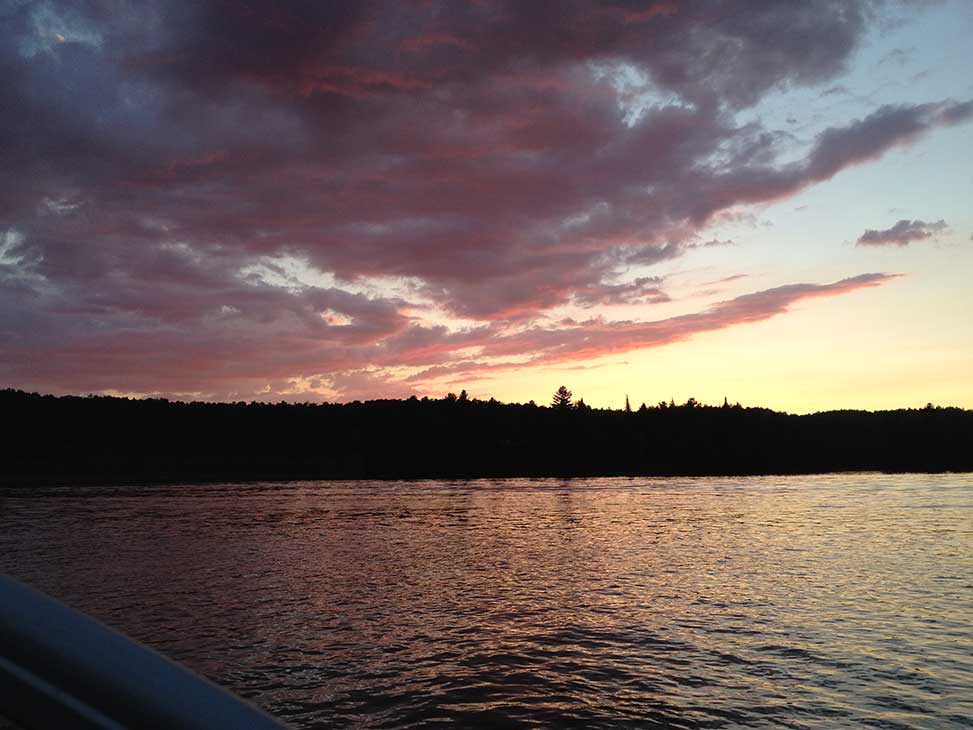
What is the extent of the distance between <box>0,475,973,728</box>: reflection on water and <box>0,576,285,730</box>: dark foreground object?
16403 millimetres

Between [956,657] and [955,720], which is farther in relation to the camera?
[956,657]

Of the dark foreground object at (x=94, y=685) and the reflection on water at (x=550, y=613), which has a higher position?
the dark foreground object at (x=94, y=685)

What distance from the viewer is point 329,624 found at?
25.8 m

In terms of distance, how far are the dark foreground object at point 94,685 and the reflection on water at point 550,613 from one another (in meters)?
16.4

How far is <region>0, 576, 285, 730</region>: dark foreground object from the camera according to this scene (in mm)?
1410

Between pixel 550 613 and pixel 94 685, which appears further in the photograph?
pixel 550 613

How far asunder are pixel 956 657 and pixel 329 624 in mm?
19349

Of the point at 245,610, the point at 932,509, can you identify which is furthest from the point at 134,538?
the point at 932,509

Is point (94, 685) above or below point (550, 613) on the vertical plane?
above

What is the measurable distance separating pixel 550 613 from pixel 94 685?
27486mm

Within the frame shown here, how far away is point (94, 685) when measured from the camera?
1432mm

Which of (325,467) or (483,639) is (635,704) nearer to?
(483,639)

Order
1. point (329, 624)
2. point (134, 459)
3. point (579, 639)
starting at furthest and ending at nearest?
point (134, 459), point (329, 624), point (579, 639)

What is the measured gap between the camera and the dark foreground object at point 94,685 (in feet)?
4.63
